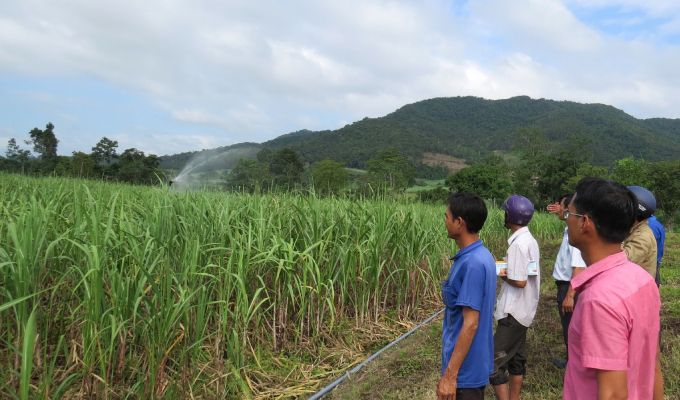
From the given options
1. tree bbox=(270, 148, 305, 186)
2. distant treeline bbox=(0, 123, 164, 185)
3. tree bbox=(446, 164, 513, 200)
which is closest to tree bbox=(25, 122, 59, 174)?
distant treeline bbox=(0, 123, 164, 185)

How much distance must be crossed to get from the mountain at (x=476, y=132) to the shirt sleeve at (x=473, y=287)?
5879 centimetres

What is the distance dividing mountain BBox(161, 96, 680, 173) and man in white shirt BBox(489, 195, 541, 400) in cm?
5826

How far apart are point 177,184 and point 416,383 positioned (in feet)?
10.5

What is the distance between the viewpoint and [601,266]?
1.17m

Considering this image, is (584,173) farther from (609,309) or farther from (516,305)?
(609,309)

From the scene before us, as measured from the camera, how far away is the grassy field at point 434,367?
287 cm

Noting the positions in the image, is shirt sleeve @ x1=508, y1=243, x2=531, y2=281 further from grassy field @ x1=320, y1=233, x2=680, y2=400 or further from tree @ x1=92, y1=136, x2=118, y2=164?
tree @ x1=92, y1=136, x2=118, y2=164

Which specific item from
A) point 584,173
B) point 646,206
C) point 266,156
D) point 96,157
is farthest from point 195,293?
point 584,173

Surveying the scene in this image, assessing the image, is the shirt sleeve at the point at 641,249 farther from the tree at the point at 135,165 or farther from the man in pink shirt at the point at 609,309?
the tree at the point at 135,165

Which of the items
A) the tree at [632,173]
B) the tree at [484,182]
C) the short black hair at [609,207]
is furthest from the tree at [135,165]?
the tree at [632,173]

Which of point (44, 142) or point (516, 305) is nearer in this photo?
point (516, 305)

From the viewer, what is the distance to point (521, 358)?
2.65m

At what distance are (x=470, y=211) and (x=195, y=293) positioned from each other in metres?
1.77

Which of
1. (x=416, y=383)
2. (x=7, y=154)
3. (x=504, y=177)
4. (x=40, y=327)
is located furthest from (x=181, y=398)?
(x=504, y=177)
